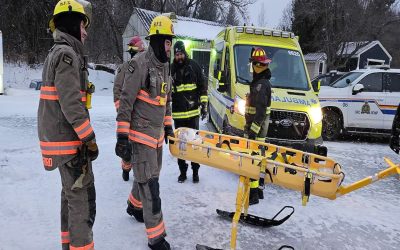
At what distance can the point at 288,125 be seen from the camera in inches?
247

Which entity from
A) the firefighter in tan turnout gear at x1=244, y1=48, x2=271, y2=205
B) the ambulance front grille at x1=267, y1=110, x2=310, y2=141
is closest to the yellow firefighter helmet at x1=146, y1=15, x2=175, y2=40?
the firefighter in tan turnout gear at x1=244, y1=48, x2=271, y2=205

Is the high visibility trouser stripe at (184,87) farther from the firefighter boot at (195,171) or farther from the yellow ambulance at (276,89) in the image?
the firefighter boot at (195,171)

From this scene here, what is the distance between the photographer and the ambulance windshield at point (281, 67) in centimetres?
703

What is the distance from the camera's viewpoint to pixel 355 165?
777cm

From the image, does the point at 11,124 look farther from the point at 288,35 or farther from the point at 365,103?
the point at 365,103

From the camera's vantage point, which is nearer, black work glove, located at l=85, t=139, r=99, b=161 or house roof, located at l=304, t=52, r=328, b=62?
black work glove, located at l=85, t=139, r=99, b=161

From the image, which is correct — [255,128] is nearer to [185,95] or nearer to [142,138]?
[185,95]

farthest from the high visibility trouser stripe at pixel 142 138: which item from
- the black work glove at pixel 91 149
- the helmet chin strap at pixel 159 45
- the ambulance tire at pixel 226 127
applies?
the ambulance tire at pixel 226 127

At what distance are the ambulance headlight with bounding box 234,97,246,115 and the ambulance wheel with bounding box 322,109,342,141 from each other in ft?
15.8

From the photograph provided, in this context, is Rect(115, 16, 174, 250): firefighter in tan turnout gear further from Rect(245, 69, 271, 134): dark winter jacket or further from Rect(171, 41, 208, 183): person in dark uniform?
Rect(171, 41, 208, 183): person in dark uniform

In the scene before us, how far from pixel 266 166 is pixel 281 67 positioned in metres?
4.32

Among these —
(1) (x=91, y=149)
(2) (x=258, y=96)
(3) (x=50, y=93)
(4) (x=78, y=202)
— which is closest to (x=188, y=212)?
(2) (x=258, y=96)

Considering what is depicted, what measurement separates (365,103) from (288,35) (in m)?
3.69

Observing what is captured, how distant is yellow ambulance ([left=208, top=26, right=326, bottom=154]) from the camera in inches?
248
